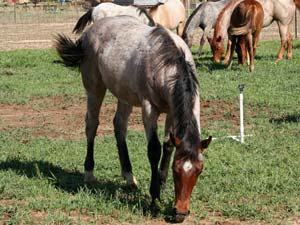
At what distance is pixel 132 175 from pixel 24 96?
6300 millimetres

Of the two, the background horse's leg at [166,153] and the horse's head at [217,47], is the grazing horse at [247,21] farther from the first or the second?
the background horse's leg at [166,153]

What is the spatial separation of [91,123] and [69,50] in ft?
2.85

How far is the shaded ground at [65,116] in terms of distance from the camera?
9539 millimetres

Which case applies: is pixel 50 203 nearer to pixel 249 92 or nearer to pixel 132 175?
pixel 132 175

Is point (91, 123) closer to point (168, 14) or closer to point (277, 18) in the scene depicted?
point (277, 18)

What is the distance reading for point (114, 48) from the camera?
6.38 meters

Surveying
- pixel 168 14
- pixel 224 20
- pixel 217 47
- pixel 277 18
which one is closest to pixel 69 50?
pixel 224 20

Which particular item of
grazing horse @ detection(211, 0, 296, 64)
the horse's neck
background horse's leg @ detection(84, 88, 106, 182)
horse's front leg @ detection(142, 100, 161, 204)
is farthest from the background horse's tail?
grazing horse @ detection(211, 0, 296, 64)

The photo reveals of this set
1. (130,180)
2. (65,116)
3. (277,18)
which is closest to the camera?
(130,180)

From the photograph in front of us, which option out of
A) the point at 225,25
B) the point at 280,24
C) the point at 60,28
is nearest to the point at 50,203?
the point at 225,25

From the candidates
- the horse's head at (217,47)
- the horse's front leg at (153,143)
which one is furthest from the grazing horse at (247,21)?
the horse's front leg at (153,143)

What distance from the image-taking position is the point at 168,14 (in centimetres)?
1986

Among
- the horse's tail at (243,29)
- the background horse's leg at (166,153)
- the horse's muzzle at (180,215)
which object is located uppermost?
the background horse's leg at (166,153)

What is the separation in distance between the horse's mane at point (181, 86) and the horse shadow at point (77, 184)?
843 millimetres
